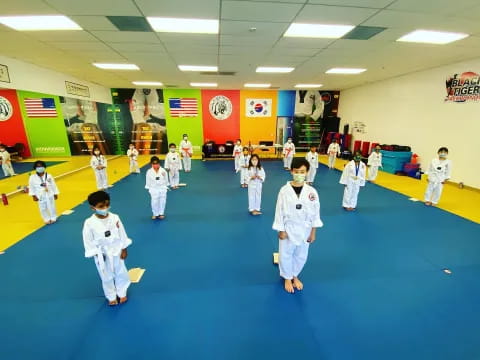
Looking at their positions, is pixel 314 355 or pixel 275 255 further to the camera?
pixel 275 255

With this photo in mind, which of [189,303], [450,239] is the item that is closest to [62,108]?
[189,303]

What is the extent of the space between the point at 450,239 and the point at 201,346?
14.4 feet

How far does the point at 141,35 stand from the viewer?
4301mm

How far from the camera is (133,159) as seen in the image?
28.6 ft

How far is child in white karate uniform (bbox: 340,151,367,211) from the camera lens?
5.12m

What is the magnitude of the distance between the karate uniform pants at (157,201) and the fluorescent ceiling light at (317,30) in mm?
3968

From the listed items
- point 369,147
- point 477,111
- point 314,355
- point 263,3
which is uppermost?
point 263,3

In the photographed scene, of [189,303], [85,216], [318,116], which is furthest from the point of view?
[318,116]

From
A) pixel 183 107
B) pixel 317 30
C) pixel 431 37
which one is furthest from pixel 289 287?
pixel 183 107

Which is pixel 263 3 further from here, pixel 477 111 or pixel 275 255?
pixel 477 111

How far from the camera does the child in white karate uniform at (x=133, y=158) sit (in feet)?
28.2

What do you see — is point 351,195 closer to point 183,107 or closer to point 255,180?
point 255,180

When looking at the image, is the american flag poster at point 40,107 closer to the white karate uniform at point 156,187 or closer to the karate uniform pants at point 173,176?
the karate uniform pants at point 173,176

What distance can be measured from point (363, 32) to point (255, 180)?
135 inches
